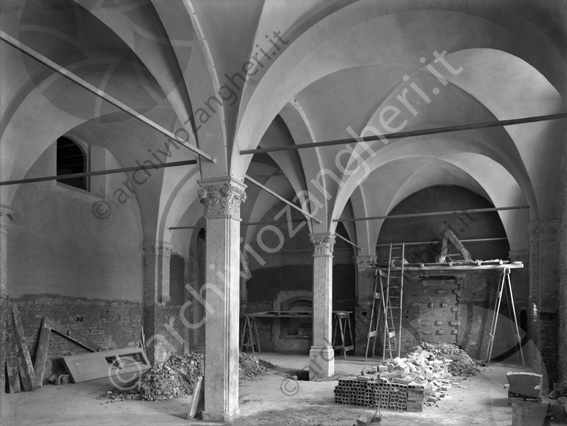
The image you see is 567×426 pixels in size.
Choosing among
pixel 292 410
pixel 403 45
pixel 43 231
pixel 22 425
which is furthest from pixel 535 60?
pixel 43 231

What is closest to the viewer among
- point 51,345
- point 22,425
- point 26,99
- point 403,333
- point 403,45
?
point 22,425

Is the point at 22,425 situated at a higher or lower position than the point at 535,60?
lower

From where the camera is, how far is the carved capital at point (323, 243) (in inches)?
521

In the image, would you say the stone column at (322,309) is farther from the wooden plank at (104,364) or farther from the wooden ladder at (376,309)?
the wooden ladder at (376,309)

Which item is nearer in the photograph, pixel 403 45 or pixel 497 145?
pixel 403 45

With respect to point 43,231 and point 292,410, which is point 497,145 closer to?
point 292,410

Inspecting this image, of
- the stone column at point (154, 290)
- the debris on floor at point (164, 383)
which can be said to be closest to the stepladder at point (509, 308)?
the debris on floor at point (164, 383)

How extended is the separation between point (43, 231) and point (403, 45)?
915cm

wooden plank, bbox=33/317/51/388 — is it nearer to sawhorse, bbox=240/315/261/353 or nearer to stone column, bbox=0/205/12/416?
stone column, bbox=0/205/12/416

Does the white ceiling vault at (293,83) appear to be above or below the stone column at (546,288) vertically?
above

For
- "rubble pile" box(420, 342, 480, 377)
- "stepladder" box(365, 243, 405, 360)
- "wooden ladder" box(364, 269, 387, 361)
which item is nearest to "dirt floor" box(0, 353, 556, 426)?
"rubble pile" box(420, 342, 480, 377)

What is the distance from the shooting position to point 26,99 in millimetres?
9914

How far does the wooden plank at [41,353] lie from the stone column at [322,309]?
6.25 meters

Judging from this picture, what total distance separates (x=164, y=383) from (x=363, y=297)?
10.6m
